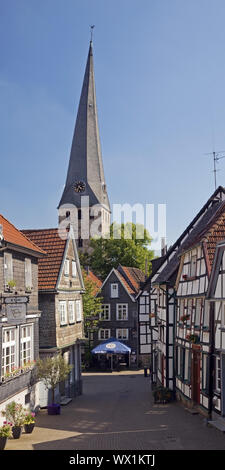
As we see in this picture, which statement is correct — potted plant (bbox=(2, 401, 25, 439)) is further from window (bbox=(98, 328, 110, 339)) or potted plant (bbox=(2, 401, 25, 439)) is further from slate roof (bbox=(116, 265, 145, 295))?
slate roof (bbox=(116, 265, 145, 295))

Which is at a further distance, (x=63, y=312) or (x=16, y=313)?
(x=63, y=312)

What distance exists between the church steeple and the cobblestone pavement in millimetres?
73308

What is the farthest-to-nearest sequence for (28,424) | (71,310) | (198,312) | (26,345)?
(71,310)
(26,345)
(198,312)
(28,424)

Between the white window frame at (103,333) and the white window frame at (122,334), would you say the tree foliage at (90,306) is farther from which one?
the white window frame at (122,334)

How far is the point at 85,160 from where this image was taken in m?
102

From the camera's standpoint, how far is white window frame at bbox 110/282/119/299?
53344 millimetres

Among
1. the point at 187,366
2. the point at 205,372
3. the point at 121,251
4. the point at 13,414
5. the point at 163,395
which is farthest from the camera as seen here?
the point at 121,251

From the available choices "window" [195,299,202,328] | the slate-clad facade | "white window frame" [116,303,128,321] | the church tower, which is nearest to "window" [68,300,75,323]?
the slate-clad facade

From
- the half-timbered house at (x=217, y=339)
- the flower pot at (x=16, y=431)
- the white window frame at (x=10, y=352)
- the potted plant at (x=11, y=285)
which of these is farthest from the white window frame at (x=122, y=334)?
the flower pot at (x=16, y=431)

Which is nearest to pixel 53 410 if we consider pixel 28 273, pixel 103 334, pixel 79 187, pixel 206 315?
pixel 28 273

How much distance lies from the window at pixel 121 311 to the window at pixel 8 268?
32892 mm

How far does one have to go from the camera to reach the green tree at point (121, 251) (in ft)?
210

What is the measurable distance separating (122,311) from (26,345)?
1203 inches

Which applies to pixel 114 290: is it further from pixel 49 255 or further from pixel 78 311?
pixel 49 255
